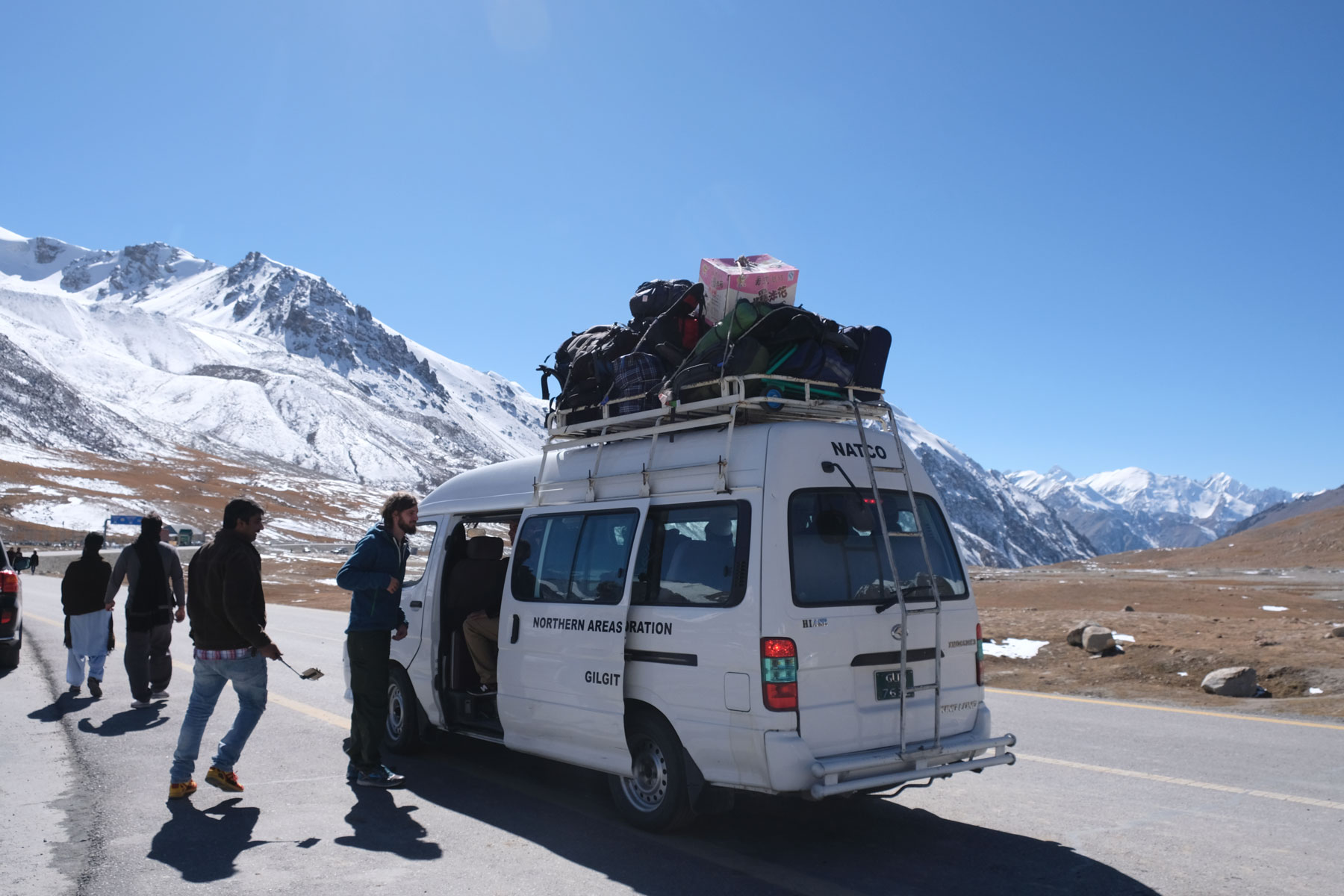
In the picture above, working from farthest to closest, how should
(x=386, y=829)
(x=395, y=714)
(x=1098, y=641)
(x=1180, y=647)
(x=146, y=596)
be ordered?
(x=1098, y=641) → (x=1180, y=647) → (x=146, y=596) → (x=395, y=714) → (x=386, y=829)

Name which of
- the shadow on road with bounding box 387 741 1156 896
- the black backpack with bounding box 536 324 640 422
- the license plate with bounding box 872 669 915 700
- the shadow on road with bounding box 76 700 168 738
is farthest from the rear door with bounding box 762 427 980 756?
the shadow on road with bounding box 76 700 168 738

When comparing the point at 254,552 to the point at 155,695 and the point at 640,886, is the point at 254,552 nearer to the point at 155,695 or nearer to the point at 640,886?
the point at 640,886

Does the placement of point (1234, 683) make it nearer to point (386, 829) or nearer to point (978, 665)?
point (978, 665)

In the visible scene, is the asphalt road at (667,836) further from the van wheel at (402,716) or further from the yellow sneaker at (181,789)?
the van wheel at (402,716)

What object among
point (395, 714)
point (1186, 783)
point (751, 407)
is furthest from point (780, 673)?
point (395, 714)

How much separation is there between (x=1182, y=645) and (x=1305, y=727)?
5240 mm

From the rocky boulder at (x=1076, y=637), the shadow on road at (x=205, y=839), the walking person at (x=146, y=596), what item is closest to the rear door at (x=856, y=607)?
the shadow on road at (x=205, y=839)

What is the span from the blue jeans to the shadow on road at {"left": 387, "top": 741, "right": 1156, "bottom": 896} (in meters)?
1.23

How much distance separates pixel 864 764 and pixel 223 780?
4.32 m

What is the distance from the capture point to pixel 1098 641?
14289 mm

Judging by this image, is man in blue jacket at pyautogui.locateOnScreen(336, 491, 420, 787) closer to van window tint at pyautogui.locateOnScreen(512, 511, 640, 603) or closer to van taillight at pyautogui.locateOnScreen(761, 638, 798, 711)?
van window tint at pyautogui.locateOnScreen(512, 511, 640, 603)

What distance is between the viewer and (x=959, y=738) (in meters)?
6.00

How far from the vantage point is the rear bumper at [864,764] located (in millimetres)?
5164

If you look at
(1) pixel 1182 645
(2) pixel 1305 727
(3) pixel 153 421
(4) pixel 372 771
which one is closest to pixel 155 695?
(4) pixel 372 771
